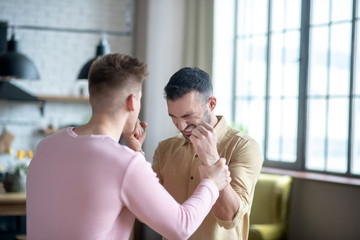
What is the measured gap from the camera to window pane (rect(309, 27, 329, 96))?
4.72 m

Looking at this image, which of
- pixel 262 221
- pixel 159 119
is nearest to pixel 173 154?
pixel 262 221

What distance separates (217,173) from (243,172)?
0.35 metres

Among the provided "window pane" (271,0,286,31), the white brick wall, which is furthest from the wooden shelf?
"window pane" (271,0,286,31)

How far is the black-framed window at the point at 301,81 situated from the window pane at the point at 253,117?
0.01 meters

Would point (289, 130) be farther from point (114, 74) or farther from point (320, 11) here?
point (114, 74)

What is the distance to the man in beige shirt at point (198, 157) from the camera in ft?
6.41

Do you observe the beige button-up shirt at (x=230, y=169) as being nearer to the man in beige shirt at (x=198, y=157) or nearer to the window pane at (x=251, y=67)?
the man in beige shirt at (x=198, y=157)

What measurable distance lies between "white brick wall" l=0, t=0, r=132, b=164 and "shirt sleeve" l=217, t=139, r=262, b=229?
4764mm

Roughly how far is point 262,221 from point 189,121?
261cm

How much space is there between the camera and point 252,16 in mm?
5547

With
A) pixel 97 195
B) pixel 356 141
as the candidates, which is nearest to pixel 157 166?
pixel 97 195

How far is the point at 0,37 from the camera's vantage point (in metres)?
6.19

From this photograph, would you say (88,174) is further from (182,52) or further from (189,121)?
(182,52)

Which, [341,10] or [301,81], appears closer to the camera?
[341,10]
